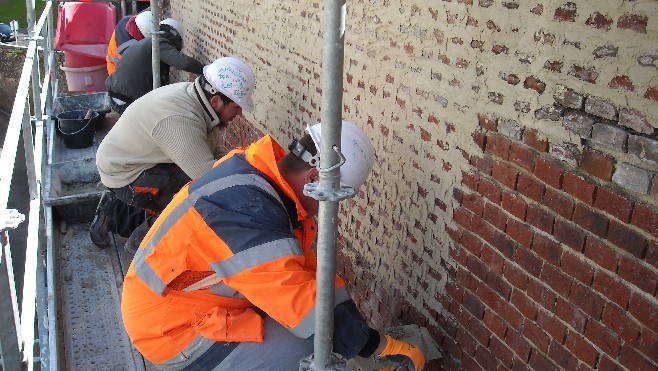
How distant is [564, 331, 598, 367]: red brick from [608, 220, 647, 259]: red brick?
390 millimetres

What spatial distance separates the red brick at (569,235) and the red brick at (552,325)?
0.30 meters

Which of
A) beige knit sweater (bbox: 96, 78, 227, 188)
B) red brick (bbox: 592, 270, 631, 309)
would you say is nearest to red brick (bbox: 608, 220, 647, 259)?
red brick (bbox: 592, 270, 631, 309)

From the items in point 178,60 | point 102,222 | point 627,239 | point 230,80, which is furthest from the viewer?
point 178,60

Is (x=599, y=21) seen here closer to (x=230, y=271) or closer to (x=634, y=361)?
(x=634, y=361)

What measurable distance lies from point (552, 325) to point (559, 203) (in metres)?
0.46

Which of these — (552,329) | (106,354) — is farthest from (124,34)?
(552,329)

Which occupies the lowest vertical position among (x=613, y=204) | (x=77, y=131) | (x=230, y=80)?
(x=77, y=131)

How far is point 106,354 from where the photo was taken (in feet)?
13.1

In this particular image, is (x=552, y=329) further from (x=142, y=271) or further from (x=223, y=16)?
(x=223, y=16)

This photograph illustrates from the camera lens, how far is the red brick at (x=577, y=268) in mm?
2123

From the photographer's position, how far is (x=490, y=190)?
2.56 meters

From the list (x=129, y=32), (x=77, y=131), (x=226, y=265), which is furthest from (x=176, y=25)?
(x=226, y=265)

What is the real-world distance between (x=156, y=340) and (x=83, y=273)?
236 centimetres

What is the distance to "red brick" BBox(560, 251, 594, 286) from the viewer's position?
212cm
